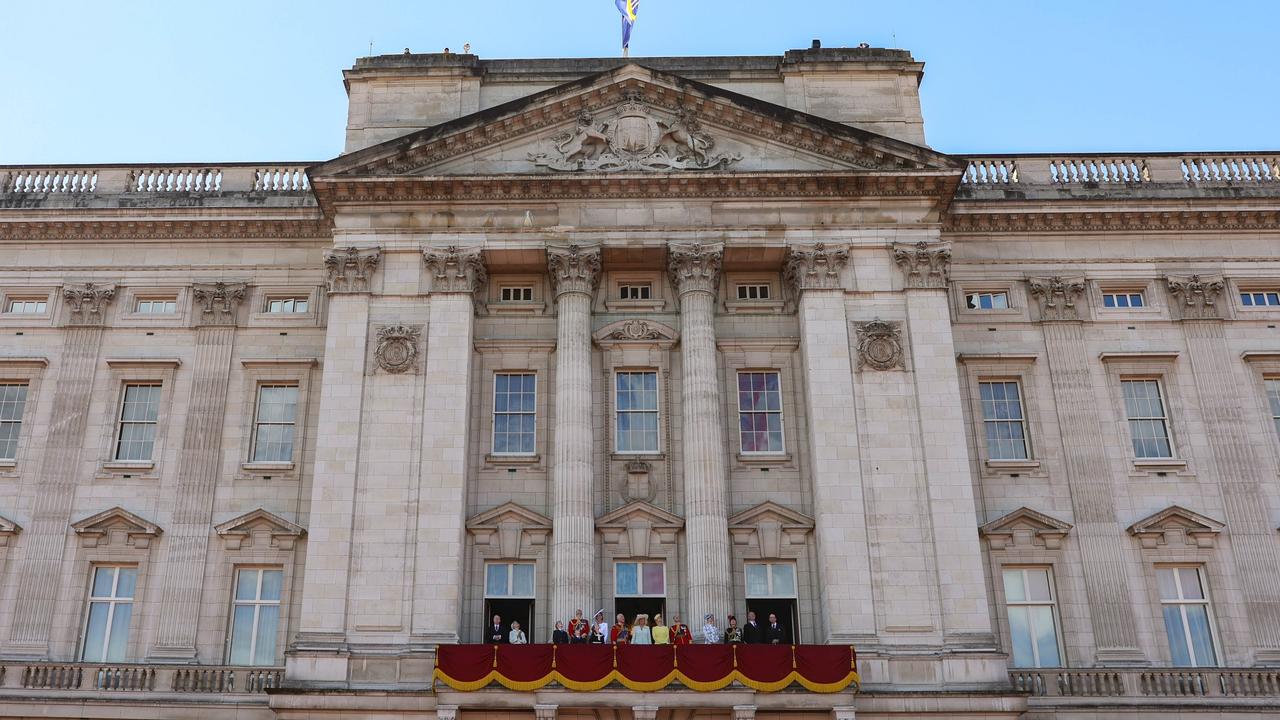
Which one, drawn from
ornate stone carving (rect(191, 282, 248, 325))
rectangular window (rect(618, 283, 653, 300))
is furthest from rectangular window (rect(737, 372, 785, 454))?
ornate stone carving (rect(191, 282, 248, 325))

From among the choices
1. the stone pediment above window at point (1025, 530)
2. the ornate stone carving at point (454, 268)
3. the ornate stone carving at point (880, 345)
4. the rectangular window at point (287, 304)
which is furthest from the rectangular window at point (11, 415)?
the stone pediment above window at point (1025, 530)

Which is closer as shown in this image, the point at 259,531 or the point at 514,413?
the point at 259,531

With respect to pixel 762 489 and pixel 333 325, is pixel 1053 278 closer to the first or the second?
pixel 762 489

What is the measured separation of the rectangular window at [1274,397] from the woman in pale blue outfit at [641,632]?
1786 cm

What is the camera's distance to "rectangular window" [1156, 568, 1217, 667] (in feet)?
91.7

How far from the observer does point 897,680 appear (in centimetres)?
2553

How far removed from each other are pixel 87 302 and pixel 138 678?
1067 cm

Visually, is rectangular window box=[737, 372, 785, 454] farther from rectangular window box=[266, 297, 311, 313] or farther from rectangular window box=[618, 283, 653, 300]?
rectangular window box=[266, 297, 311, 313]

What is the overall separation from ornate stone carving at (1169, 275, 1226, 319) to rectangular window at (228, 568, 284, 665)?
24983 millimetres

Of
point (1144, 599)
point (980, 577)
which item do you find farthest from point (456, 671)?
point (1144, 599)

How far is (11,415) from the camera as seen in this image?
30750 mm

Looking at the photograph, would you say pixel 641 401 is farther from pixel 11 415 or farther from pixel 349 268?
pixel 11 415

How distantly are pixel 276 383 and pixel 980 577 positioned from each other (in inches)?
740

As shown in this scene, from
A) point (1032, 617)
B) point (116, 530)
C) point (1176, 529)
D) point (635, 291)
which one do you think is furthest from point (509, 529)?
point (1176, 529)
